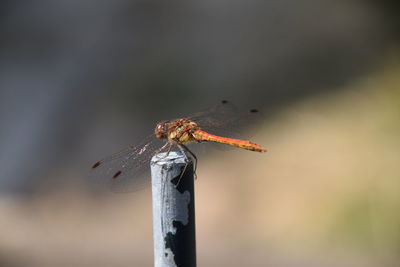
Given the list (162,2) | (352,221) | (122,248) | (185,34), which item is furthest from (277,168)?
(162,2)

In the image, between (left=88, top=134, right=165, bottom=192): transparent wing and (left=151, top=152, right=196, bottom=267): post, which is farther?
(left=88, top=134, right=165, bottom=192): transparent wing

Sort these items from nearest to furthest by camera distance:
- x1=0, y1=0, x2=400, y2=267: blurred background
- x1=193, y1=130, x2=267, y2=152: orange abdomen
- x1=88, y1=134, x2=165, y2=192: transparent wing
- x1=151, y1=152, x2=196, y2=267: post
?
x1=151, y1=152, x2=196, y2=267: post
x1=88, y1=134, x2=165, y2=192: transparent wing
x1=193, y1=130, x2=267, y2=152: orange abdomen
x1=0, y1=0, x2=400, y2=267: blurred background

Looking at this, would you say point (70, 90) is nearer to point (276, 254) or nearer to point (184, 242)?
point (276, 254)

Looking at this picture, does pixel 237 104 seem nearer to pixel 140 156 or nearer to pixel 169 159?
pixel 140 156

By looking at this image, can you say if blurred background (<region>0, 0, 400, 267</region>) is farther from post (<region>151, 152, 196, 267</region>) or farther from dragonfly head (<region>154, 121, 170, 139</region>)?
post (<region>151, 152, 196, 267</region>)

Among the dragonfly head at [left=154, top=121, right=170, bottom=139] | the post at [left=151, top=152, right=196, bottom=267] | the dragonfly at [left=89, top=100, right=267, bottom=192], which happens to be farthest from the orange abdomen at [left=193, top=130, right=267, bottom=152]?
the post at [left=151, top=152, right=196, bottom=267]

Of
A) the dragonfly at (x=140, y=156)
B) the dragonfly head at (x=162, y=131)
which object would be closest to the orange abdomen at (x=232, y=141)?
the dragonfly at (x=140, y=156)

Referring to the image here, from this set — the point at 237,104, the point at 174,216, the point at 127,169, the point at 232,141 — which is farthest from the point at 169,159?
the point at 237,104
